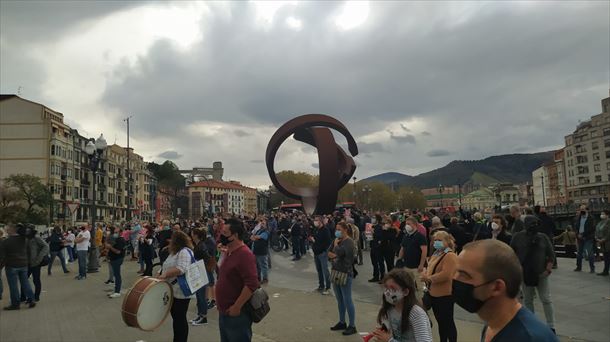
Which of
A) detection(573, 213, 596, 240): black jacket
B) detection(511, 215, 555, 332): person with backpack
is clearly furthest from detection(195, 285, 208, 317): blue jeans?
detection(573, 213, 596, 240): black jacket

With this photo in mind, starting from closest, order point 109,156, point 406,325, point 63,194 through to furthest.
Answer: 1. point 406,325
2. point 63,194
3. point 109,156

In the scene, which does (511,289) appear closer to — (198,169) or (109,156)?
(109,156)

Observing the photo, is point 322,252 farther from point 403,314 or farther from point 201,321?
point 403,314

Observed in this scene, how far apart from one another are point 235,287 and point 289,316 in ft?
13.4

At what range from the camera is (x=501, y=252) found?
198 centimetres

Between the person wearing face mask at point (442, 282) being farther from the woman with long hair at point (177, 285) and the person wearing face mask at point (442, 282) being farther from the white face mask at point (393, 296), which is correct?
the woman with long hair at point (177, 285)

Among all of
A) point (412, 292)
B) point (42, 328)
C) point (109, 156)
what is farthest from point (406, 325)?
point (109, 156)

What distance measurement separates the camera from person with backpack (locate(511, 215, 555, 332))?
263 inches

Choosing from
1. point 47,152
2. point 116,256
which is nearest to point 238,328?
point 116,256

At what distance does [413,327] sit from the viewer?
3.61 metres

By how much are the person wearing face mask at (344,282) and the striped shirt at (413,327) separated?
3.30 meters

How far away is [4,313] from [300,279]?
7.29 metres

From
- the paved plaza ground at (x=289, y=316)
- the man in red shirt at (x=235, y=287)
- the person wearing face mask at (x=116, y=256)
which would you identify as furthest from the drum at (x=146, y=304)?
the person wearing face mask at (x=116, y=256)

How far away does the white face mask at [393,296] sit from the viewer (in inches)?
143
